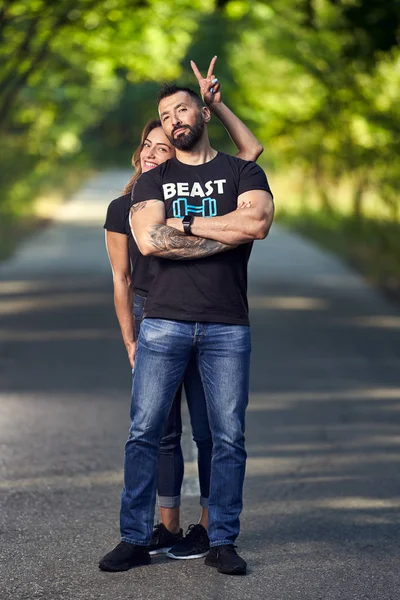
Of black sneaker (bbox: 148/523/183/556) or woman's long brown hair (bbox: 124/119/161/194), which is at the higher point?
woman's long brown hair (bbox: 124/119/161/194)

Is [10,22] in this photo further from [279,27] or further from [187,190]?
[187,190]

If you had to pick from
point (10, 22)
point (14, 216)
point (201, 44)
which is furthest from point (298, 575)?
point (201, 44)

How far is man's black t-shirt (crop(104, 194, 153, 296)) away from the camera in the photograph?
5.92 metres

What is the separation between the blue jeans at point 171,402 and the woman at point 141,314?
7.5 inches

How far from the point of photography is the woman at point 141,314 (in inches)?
231

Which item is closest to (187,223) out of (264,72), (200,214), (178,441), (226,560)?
(200,214)

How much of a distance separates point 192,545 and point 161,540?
0.17 metres

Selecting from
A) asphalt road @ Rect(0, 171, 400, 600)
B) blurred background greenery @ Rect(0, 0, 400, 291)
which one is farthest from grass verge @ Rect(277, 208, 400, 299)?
asphalt road @ Rect(0, 171, 400, 600)

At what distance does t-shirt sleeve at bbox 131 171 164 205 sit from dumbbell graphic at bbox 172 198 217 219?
73mm

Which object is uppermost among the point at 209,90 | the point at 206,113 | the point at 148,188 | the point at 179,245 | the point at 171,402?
the point at 209,90

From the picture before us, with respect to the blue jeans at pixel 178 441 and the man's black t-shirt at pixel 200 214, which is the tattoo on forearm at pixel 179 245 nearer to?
the man's black t-shirt at pixel 200 214

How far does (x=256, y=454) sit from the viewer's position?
817 cm

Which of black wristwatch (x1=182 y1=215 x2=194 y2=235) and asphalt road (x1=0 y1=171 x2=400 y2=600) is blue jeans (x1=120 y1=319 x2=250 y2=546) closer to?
asphalt road (x1=0 y1=171 x2=400 y2=600)

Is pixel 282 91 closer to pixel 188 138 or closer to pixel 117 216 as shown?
pixel 117 216
